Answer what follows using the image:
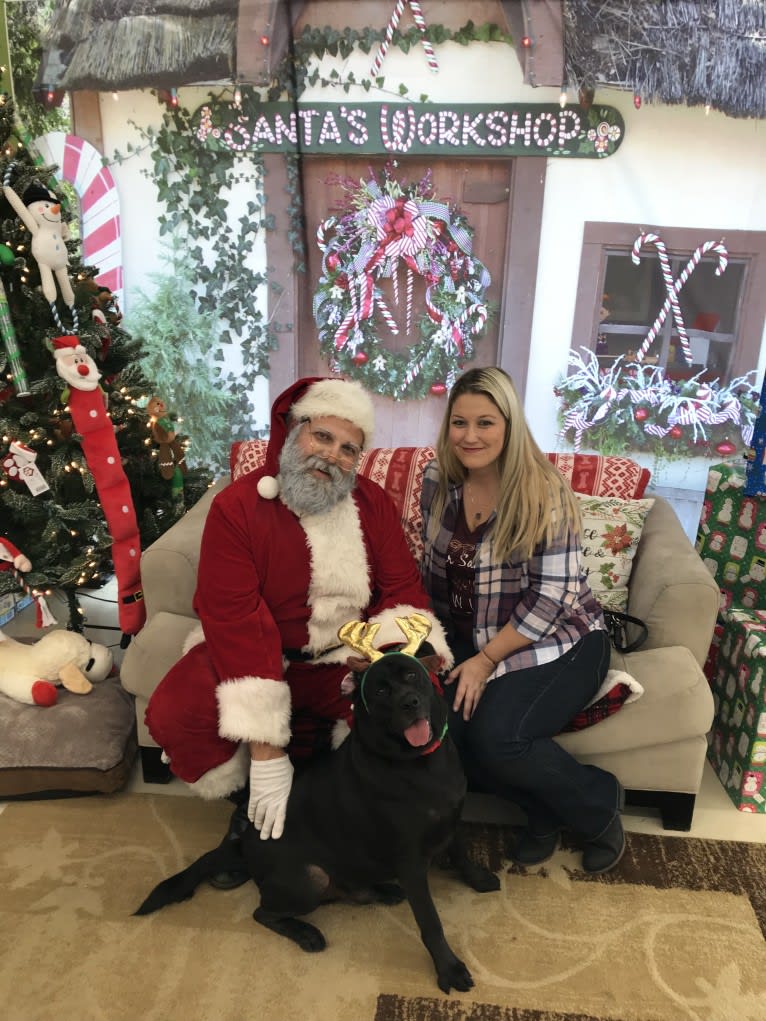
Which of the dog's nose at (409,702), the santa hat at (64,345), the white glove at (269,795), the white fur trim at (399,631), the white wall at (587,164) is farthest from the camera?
the white wall at (587,164)

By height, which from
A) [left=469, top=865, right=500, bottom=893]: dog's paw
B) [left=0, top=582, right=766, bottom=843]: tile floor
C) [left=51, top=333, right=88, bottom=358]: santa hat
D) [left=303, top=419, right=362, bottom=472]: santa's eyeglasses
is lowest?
[left=0, top=582, right=766, bottom=843]: tile floor

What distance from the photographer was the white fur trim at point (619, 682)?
1764mm

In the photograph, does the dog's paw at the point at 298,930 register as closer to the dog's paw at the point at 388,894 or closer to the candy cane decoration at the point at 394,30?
the dog's paw at the point at 388,894

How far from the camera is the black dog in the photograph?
4.41ft

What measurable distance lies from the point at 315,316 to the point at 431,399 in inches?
26.1

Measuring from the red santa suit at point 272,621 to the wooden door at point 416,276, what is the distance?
155 cm

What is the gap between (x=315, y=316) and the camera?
3.29 meters

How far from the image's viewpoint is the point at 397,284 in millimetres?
3195

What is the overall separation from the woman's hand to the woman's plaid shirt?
3 centimetres

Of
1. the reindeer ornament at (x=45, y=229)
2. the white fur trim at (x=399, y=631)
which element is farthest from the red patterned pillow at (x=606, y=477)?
the reindeer ornament at (x=45, y=229)

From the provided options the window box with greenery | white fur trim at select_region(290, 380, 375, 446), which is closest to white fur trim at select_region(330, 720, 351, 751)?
white fur trim at select_region(290, 380, 375, 446)

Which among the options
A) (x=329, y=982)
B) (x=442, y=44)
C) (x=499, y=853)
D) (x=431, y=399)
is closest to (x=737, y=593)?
(x=499, y=853)

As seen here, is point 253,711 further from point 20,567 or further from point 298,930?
point 20,567

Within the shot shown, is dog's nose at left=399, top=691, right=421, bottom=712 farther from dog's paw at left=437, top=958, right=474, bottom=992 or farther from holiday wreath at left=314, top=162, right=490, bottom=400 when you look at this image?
holiday wreath at left=314, top=162, right=490, bottom=400
